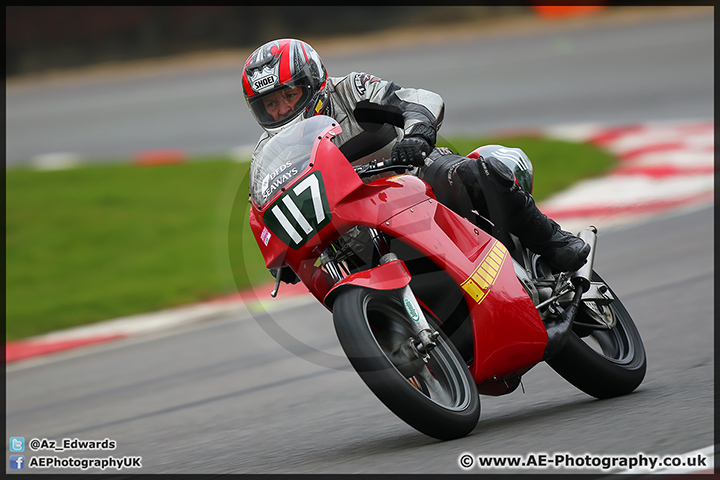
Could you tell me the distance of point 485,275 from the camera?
150 inches

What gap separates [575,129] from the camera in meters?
12.5

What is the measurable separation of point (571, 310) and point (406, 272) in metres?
0.89

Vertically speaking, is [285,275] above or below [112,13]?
above

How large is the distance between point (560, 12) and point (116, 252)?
13.7 m

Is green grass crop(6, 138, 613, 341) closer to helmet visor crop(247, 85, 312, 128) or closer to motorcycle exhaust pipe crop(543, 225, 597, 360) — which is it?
motorcycle exhaust pipe crop(543, 225, 597, 360)

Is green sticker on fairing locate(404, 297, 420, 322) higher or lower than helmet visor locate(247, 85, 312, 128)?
lower

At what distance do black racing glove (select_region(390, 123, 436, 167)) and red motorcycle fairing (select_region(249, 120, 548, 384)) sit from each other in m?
0.11

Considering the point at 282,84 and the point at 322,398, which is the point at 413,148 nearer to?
the point at 282,84

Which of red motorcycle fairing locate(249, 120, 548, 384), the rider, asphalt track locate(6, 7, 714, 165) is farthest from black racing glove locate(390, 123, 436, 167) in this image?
asphalt track locate(6, 7, 714, 165)

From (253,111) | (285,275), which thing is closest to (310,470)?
(285,275)

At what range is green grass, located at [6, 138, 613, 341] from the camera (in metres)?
8.71

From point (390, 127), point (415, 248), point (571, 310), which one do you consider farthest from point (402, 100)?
point (571, 310)

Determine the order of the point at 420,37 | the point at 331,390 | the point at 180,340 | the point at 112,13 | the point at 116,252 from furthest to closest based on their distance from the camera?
the point at 112,13
the point at 420,37
the point at 116,252
the point at 180,340
the point at 331,390

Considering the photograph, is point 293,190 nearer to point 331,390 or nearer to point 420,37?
point 331,390
